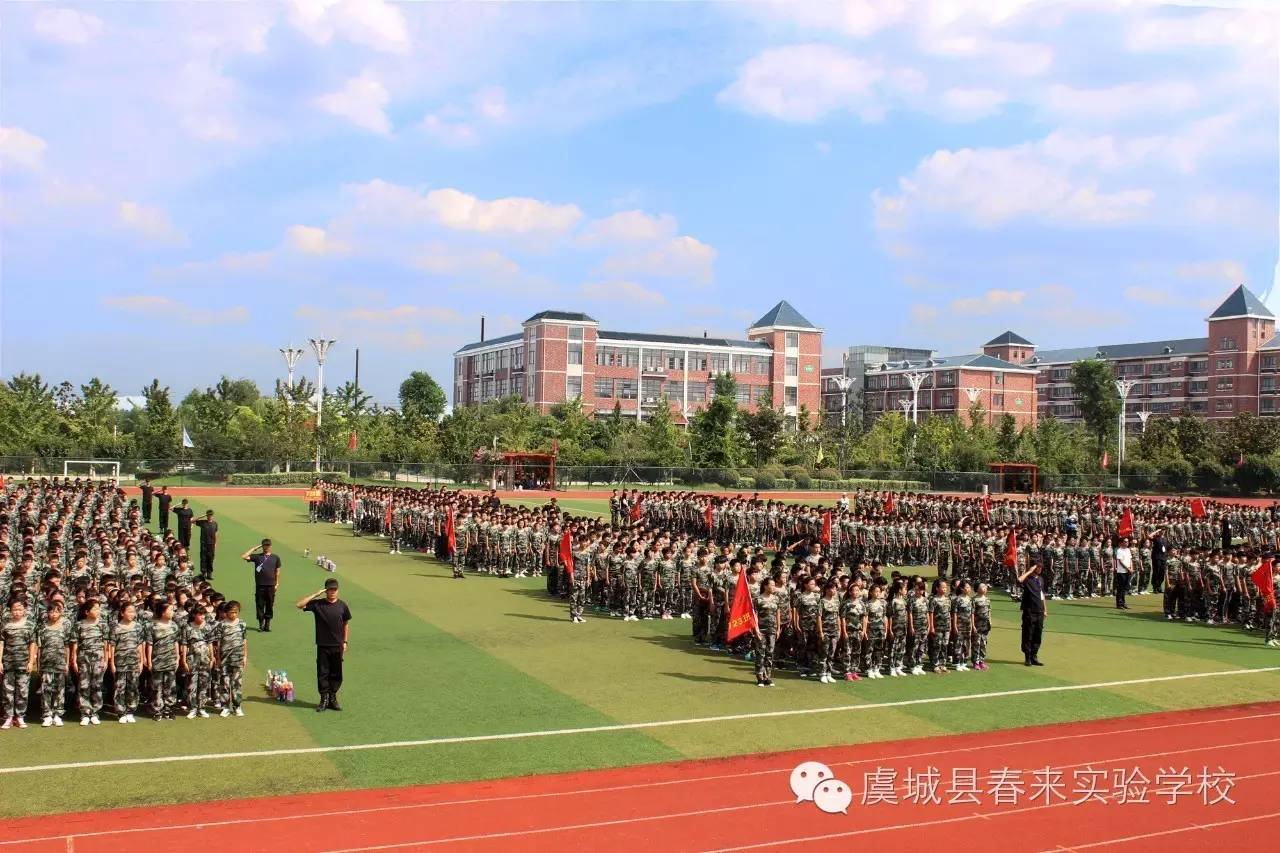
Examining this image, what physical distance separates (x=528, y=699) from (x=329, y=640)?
2.68 metres

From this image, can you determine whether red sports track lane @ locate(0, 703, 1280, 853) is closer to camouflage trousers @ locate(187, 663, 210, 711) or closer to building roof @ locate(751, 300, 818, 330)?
camouflage trousers @ locate(187, 663, 210, 711)

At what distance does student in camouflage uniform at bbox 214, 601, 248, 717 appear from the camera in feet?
41.0

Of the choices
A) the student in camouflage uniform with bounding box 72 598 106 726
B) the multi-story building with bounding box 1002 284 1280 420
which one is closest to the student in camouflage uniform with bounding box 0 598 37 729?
the student in camouflage uniform with bounding box 72 598 106 726

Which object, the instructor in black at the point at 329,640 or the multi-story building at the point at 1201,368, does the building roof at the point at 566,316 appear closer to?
the multi-story building at the point at 1201,368

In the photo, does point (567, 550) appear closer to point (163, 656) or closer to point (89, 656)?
point (163, 656)

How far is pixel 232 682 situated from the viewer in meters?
12.6

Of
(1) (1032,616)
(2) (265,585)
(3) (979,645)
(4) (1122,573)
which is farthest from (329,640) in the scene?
(4) (1122,573)

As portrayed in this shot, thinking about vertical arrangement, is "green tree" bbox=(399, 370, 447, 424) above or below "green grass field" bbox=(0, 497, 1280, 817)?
above

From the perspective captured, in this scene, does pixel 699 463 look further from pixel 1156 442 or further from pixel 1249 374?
pixel 1249 374

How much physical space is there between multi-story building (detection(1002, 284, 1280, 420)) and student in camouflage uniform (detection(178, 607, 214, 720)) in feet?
333

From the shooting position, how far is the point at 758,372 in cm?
11100

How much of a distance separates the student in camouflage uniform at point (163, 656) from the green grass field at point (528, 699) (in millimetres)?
322

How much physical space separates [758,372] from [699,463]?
1445 inches

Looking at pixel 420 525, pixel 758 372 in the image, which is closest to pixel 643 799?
pixel 420 525
